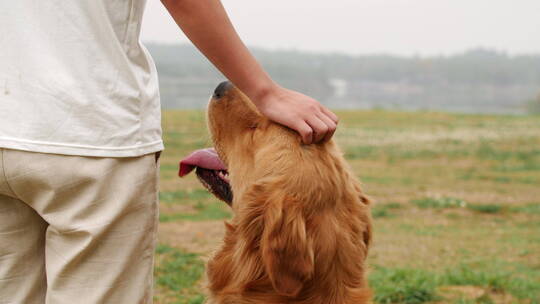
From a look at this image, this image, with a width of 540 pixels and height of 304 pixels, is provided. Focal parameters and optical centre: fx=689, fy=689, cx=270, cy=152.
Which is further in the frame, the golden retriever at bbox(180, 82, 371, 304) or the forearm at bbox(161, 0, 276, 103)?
the golden retriever at bbox(180, 82, 371, 304)

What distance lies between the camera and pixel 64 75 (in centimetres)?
226

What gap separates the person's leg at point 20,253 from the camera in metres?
2.46

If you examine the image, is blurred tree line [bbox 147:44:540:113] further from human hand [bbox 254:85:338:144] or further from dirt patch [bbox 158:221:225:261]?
human hand [bbox 254:85:338:144]

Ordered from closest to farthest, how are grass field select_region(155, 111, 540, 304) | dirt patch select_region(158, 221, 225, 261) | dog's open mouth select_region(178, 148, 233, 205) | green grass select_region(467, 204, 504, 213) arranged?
dog's open mouth select_region(178, 148, 233, 205)
grass field select_region(155, 111, 540, 304)
dirt patch select_region(158, 221, 225, 261)
green grass select_region(467, 204, 504, 213)

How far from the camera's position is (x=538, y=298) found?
19.9 ft

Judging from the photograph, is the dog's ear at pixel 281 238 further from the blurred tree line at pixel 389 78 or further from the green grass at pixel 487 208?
the blurred tree line at pixel 389 78

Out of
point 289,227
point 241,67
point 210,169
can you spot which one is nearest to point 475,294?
point 210,169

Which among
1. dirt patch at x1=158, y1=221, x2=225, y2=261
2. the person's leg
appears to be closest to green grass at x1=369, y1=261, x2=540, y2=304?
dirt patch at x1=158, y1=221, x2=225, y2=261

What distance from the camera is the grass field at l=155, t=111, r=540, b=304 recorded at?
627 cm

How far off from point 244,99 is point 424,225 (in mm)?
7985

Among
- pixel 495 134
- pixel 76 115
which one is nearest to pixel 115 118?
pixel 76 115

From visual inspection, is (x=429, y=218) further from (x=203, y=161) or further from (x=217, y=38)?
(x=217, y=38)

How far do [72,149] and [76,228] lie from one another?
0.93 ft

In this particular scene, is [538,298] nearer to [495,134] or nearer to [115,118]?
[115,118]
